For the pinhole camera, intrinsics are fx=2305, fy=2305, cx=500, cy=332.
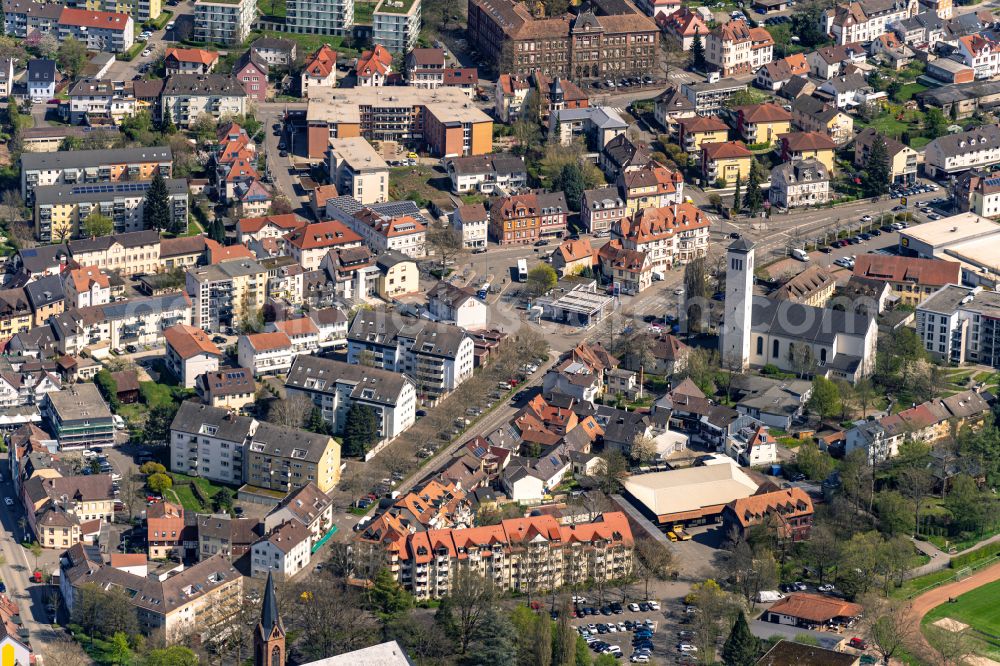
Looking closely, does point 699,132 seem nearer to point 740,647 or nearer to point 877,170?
point 877,170

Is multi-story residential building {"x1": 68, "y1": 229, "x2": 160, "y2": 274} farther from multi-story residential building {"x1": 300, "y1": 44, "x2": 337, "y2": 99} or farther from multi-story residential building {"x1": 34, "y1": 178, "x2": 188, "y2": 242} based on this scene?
multi-story residential building {"x1": 300, "y1": 44, "x2": 337, "y2": 99}

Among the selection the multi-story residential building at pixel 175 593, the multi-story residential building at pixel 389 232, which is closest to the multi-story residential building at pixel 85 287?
the multi-story residential building at pixel 389 232

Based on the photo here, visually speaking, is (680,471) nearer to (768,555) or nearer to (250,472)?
(768,555)

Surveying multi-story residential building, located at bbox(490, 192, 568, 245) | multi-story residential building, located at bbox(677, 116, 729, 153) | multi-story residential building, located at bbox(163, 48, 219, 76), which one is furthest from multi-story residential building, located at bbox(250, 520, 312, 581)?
multi-story residential building, located at bbox(677, 116, 729, 153)

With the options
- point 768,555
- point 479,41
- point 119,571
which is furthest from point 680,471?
point 479,41

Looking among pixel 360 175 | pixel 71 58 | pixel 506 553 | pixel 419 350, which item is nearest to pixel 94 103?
pixel 71 58

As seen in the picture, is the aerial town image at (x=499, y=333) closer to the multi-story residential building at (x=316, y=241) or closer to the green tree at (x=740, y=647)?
the green tree at (x=740, y=647)
